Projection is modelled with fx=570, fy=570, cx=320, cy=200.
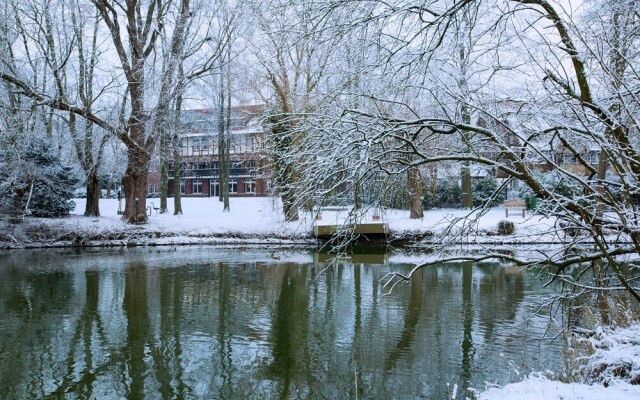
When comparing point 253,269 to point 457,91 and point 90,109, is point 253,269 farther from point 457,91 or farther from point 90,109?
point 457,91

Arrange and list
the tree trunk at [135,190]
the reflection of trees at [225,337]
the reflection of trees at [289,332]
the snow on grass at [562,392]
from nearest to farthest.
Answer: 1. the snow on grass at [562,392]
2. the reflection of trees at [225,337]
3. the reflection of trees at [289,332]
4. the tree trunk at [135,190]

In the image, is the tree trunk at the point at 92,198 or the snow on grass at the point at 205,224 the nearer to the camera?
the snow on grass at the point at 205,224

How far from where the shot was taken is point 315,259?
1908 cm

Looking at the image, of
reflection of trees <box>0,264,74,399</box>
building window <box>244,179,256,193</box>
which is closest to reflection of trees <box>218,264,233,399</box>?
reflection of trees <box>0,264,74,399</box>

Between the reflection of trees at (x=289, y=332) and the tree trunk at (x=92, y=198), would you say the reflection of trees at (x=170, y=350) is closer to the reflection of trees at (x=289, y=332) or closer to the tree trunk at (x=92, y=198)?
the reflection of trees at (x=289, y=332)

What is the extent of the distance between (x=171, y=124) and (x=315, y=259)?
9.42 m

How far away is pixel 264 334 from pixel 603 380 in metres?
5.40

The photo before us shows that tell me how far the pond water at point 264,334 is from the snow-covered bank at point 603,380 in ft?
1.79

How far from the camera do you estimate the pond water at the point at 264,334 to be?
6.88 metres

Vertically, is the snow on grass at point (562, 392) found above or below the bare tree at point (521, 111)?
below

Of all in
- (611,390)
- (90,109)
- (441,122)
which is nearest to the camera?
(611,390)

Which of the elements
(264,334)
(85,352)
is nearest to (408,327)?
(264,334)

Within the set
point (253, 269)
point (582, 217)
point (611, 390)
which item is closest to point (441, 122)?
point (582, 217)

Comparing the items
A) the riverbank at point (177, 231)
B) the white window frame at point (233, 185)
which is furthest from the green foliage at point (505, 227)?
the white window frame at point (233, 185)
